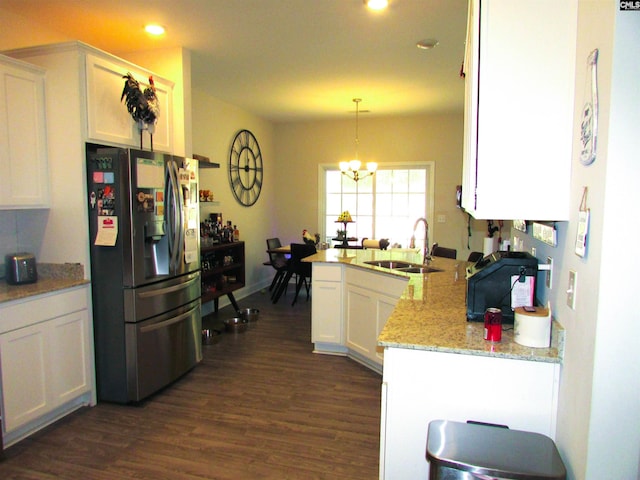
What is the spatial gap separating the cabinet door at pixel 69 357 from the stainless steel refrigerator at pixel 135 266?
9 cm

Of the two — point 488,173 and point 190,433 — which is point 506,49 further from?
point 190,433

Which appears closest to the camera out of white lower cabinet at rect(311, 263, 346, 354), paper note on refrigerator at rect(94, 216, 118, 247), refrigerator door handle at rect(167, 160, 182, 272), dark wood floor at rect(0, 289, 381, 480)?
dark wood floor at rect(0, 289, 381, 480)

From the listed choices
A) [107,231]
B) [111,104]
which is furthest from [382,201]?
[107,231]

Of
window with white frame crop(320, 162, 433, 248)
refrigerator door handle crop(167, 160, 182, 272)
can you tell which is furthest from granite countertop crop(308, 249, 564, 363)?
window with white frame crop(320, 162, 433, 248)

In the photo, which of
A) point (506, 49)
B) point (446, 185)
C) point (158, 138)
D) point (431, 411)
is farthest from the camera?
point (446, 185)

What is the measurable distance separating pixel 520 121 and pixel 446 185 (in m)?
5.32

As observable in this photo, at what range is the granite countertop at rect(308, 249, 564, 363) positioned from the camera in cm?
159

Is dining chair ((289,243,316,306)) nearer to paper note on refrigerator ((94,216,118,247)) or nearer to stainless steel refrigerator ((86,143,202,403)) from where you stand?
stainless steel refrigerator ((86,143,202,403))

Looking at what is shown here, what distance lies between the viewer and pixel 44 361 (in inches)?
103

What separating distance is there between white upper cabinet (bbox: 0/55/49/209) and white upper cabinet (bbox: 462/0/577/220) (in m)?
2.68

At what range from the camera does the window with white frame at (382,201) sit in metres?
6.88

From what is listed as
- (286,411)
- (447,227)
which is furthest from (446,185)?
(286,411)

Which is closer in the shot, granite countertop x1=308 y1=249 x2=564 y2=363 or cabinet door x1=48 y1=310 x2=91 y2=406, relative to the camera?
granite countertop x1=308 y1=249 x2=564 y2=363

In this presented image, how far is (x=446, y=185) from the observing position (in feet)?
22.0
